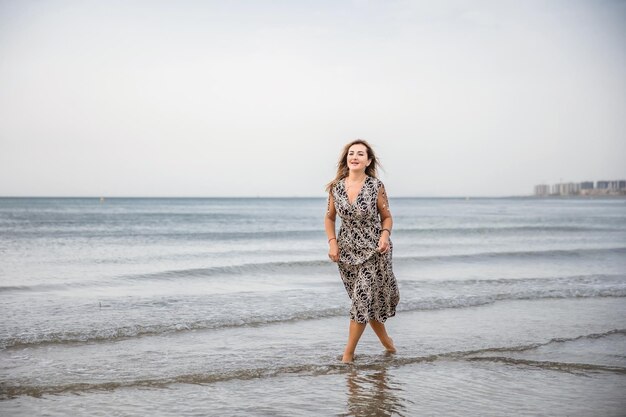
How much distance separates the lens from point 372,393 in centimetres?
497

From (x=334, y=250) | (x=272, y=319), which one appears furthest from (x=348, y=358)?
(x=272, y=319)

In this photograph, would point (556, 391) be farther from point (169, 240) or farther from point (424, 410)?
point (169, 240)

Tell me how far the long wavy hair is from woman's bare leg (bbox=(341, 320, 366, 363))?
4.57 ft


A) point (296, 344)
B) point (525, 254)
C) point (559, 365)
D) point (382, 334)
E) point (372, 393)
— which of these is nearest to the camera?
point (372, 393)

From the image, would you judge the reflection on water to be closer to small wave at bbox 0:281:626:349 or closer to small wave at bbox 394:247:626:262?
small wave at bbox 0:281:626:349

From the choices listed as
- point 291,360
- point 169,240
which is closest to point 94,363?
point 291,360

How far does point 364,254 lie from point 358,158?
0.94 metres

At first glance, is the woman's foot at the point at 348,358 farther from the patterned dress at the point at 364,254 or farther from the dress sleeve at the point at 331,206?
the dress sleeve at the point at 331,206

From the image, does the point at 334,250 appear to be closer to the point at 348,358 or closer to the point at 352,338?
the point at 352,338

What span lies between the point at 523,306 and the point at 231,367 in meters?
5.62

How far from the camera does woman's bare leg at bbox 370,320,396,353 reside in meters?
Result: 6.14

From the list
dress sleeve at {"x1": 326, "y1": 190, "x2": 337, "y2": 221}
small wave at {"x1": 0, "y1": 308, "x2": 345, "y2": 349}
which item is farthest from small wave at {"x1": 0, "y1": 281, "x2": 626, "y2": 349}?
dress sleeve at {"x1": 326, "y1": 190, "x2": 337, "y2": 221}

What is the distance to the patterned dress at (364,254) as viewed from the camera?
5.70 metres

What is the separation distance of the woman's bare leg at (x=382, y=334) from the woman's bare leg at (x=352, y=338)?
27 centimetres
